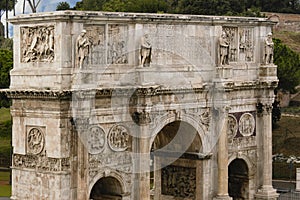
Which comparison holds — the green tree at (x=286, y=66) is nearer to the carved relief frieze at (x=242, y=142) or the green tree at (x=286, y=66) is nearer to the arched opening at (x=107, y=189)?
the carved relief frieze at (x=242, y=142)

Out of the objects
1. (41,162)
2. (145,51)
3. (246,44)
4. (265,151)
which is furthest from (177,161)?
(41,162)

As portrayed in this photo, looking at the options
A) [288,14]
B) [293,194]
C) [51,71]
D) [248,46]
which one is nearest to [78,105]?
[51,71]

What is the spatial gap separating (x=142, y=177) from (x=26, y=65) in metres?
5.13

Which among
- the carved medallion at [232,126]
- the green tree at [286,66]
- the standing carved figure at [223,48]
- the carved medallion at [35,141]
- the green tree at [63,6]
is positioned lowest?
the carved medallion at [35,141]

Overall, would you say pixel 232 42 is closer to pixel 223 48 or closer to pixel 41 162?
pixel 223 48

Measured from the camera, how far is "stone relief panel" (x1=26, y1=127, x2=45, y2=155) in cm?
2566

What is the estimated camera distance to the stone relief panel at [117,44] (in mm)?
26406

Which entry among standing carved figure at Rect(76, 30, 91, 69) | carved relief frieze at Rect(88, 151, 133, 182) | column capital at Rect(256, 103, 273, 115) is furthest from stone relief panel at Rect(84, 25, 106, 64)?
column capital at Rect(256, 103, 273, 115)

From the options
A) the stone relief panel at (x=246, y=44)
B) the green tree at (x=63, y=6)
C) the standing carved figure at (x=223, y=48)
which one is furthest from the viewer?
the green tree at (x=63, y=6)

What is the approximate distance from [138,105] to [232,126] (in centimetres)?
563

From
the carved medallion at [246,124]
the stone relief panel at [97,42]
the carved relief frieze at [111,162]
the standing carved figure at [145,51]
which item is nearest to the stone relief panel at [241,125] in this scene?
the carved medallion at [246,124]

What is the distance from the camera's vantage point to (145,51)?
26969 mm

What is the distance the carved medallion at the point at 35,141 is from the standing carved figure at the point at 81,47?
2.46 meters

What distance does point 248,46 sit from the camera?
32.0 m
